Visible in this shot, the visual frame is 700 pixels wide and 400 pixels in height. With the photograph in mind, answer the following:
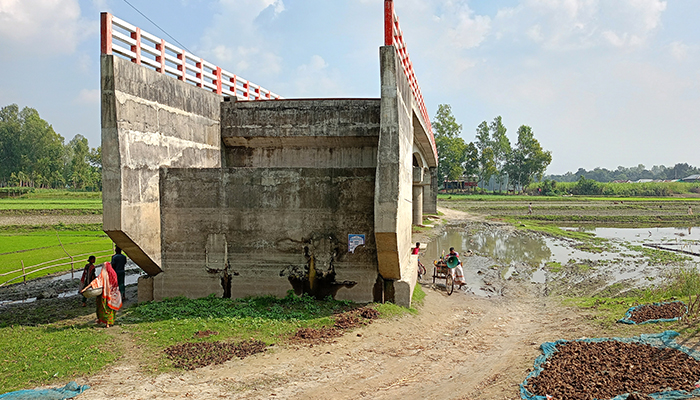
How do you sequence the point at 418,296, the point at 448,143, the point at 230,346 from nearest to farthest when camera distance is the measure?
the point at 230,346, the point at 418,296, the point at 448,143

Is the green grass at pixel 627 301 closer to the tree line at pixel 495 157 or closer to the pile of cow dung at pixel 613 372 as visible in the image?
the pile of cow dung at pixel 613 372

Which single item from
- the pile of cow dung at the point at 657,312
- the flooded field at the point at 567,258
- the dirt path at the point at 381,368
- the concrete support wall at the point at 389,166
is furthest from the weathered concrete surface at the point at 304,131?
the pile of cow dung at the point at 657,312

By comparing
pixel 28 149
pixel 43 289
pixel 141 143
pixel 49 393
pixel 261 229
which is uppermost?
pixel 28 149

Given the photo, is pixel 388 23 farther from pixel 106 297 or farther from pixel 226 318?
pixel 106 297

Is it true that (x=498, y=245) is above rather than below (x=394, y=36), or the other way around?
Result: below

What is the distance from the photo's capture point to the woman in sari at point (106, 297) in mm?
9203

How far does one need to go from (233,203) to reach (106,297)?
355 centimetres

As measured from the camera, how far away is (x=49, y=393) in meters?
6.20

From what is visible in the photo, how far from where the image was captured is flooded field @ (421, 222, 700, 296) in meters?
15.9

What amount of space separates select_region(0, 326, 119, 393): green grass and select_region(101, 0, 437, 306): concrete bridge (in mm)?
2284

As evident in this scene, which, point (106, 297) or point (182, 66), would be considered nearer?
point (106, 297)

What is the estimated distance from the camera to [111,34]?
9.79m

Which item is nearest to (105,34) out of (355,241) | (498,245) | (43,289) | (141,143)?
(141,143)

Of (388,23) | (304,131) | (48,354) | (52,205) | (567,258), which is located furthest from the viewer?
(52,205)
